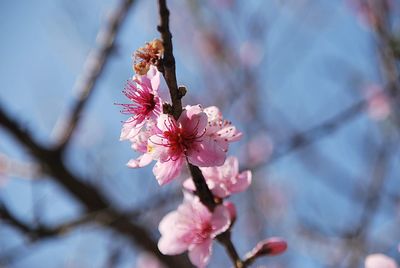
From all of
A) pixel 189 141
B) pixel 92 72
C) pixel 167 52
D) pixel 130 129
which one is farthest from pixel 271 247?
pixel 92 72

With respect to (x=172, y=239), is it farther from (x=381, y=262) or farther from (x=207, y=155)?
(x=381, y=262)

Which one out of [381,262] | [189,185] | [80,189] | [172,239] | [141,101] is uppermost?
[141,101]

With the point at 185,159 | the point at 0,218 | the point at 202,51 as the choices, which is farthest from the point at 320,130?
the point at 202,51

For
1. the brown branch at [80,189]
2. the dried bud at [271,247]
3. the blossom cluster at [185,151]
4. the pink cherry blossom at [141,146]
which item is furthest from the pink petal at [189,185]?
the brown branch at [80,189]

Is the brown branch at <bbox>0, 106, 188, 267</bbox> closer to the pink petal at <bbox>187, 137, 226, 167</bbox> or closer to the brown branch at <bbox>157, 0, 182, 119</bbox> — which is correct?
the pink petal at <bbox>187, 137, 226, 167</bbox>

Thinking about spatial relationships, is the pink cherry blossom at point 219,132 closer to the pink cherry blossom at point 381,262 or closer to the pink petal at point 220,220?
the pink petal at point 220,220

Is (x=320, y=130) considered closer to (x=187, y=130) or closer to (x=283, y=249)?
(x=283, y=249)

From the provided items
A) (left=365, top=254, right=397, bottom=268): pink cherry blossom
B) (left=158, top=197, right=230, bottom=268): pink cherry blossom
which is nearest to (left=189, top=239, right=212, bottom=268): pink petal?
(left=158, top=197, right=230, bottom=268): pink cherry blossom
